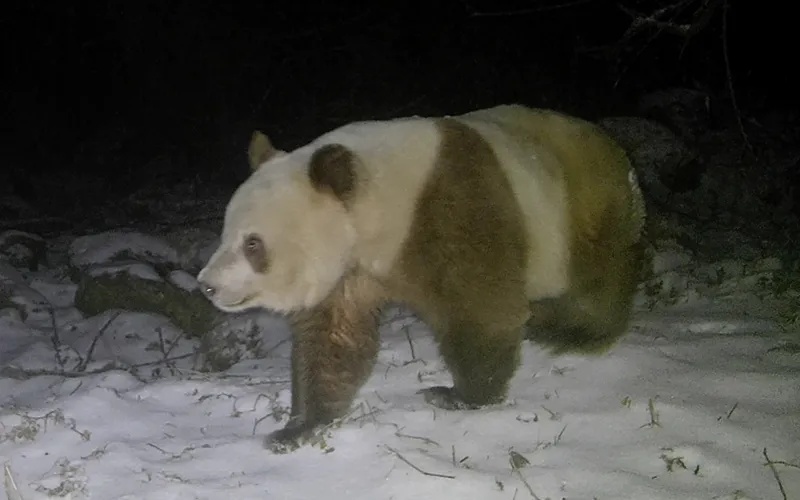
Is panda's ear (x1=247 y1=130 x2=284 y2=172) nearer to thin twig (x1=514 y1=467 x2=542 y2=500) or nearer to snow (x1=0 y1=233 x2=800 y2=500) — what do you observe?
snow (x1=0 y1=233 x2=800 y2=500)

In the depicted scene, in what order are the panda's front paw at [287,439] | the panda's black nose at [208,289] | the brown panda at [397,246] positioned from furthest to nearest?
the panda's front paw at [287,439] → the brown panda at [397,246] → the panda's black nose at [208,289]

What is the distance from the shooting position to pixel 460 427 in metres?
3.76

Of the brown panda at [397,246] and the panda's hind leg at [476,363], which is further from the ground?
the brown panda at [397,246]

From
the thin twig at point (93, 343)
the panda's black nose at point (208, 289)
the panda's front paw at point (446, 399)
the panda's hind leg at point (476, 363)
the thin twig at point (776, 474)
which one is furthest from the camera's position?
the thin twig at point (93, 343)

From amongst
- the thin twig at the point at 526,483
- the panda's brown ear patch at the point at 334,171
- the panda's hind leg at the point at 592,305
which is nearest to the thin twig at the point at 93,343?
the panda's brown ear patch at the point at 334,171

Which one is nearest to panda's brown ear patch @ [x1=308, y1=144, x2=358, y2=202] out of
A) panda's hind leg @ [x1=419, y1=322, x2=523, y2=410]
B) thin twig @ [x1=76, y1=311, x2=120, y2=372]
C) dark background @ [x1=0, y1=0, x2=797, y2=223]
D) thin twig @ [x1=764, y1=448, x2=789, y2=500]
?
panda's hind leg @ [x1=419, y1=322, x2=523, y2=410]

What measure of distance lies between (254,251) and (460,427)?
4.09 ft

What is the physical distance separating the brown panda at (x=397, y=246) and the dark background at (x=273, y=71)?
9824 millimetres

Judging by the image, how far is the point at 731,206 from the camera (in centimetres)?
891

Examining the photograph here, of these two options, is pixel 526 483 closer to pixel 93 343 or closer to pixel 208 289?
pixel 208 289

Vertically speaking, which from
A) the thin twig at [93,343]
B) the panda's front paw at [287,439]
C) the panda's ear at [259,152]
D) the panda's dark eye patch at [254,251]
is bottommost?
the thin twig at [93,343]

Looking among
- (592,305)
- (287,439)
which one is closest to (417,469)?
(287,439)

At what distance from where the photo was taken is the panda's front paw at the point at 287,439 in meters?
3.63

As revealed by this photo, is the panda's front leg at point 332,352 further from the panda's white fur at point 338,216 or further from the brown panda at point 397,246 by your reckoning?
the panda's white fur at point 338,216
